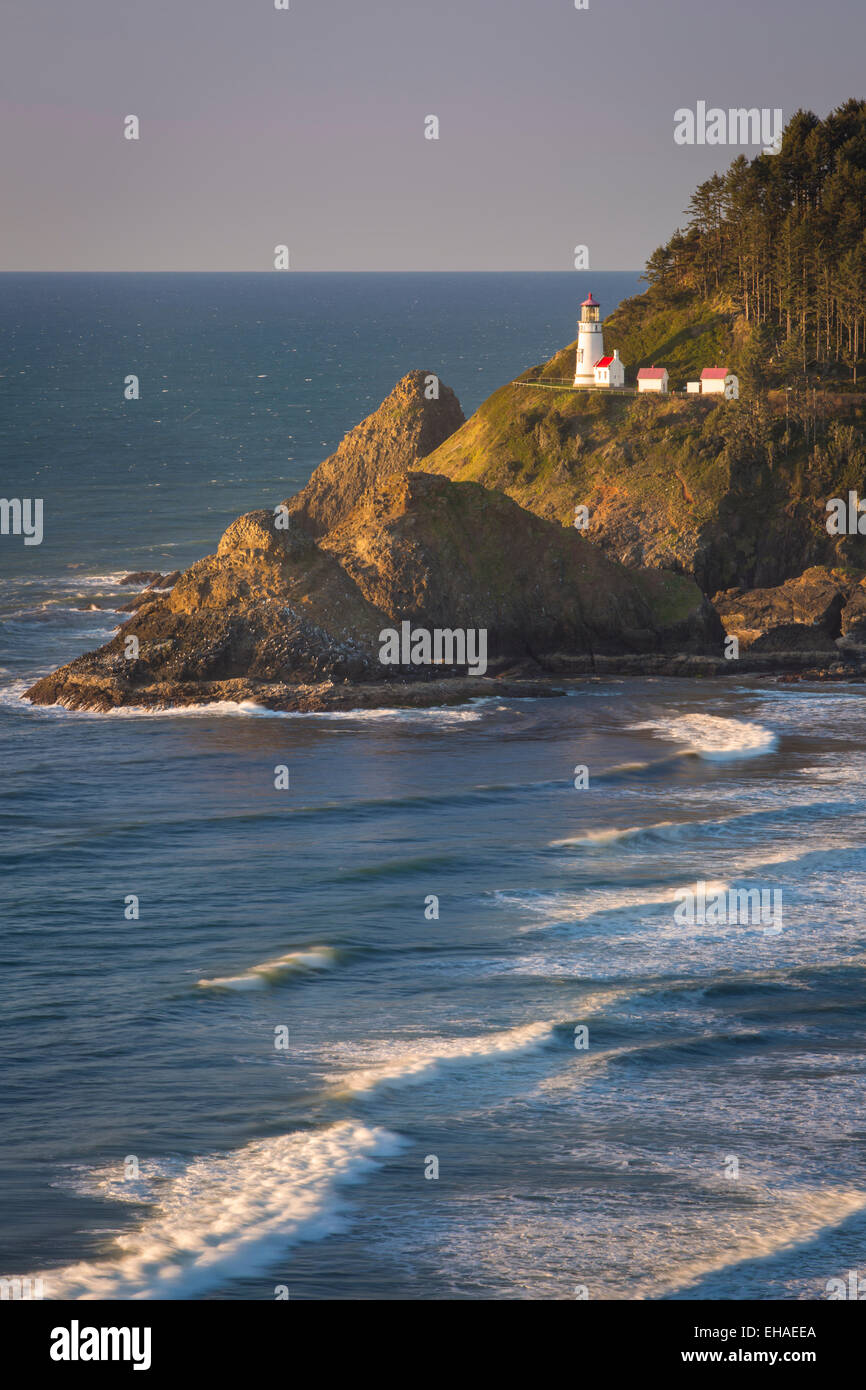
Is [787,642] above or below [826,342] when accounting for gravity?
below

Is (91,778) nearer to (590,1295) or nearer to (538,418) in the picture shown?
(590,1295)

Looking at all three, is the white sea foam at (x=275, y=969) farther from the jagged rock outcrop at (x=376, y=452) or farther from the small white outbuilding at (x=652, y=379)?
the small white outbuilding at (x=652, y=379)

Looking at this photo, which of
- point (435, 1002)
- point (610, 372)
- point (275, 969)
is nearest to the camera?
point (435, 1002)

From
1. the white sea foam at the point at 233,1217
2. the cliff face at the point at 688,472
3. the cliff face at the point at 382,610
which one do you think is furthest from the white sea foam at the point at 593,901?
the cliff face at the point at 688,472

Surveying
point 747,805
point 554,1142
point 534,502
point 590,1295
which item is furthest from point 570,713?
point 590,1295

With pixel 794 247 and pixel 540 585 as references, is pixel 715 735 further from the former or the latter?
pixel 794 247

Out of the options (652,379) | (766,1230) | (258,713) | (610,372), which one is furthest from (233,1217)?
(610,372)
